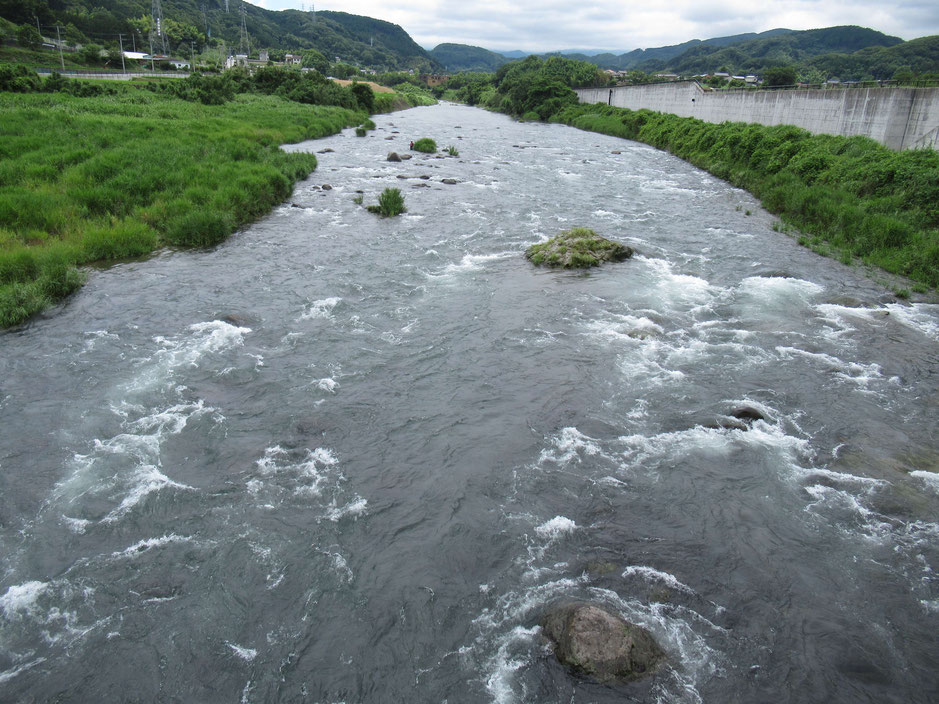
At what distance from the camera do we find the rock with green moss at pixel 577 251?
20.6 m

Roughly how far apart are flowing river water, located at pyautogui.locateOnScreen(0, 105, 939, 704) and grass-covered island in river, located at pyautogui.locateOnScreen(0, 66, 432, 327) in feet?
4.89

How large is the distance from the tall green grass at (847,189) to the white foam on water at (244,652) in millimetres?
23162

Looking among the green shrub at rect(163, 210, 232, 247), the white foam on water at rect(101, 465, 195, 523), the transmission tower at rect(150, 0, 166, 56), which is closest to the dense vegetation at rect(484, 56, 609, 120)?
the transmission tower at rect(150, 0, 166, 56)

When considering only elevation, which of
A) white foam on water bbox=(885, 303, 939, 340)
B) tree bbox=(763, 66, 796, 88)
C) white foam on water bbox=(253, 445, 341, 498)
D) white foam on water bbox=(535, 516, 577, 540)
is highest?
tree bbox=(763, 66, 796, 88)

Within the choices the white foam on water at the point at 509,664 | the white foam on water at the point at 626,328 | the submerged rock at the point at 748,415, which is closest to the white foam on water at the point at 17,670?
the white foam on water at the point at 509,664

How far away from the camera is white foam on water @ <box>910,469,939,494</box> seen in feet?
31.5

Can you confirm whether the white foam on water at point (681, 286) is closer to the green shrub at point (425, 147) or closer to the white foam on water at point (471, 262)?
the white foam on water at point (471, 262)

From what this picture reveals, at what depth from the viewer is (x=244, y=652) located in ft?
22.5

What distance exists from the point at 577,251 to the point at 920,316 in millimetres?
10947

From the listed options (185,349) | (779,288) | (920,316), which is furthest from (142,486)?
(920,316)

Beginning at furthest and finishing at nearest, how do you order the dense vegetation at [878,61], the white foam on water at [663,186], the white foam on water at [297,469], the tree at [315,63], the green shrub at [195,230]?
the tree at [315,63] < the dense vegetation at [878,61] < the white foam on water at [663,186] < the green shrub at [195,230] < the white foam on water at [297,469]

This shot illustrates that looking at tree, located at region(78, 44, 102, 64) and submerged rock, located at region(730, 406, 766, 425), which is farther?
tree, located at region(78, 44, 102, 64)

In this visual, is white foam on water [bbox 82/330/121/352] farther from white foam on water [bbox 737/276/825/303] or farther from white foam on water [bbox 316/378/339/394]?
white foam on water [bbox 737/276/825/303]

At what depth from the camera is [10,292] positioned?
14.9 meters
